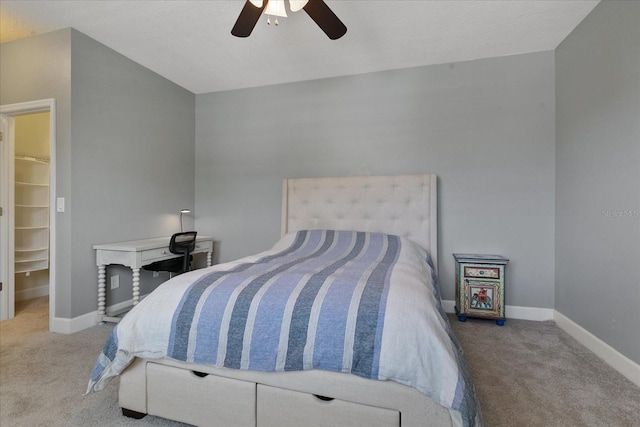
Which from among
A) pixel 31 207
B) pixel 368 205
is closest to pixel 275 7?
pixel 368 205

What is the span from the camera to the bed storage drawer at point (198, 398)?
1.30 metres

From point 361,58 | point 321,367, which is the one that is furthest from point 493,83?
point 321,367

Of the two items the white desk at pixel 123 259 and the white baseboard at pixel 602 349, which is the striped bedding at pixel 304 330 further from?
the white baseboard at pixel 602 349

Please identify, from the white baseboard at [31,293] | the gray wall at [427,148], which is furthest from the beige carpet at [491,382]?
the white baseboard at [31,293]

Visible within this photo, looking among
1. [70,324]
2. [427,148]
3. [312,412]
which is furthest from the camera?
[427,148]

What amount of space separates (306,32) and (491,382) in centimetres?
294

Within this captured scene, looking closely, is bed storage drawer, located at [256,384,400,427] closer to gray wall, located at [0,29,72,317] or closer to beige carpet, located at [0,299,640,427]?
beige carpet, located at [0,299,640,427]

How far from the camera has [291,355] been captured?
4.08 feet

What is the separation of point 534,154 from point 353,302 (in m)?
2.67

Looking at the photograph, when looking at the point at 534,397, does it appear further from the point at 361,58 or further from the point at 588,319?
the point at 361,58

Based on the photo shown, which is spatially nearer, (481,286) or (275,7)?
(275,7)

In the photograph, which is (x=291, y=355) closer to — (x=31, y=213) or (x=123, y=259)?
(x=123, y=259)

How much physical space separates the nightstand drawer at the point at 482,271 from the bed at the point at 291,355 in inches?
54.8

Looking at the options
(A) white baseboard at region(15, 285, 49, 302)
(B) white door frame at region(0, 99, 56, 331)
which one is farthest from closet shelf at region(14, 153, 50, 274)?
(B) white door frame at region(0, 99, 56, 331)
